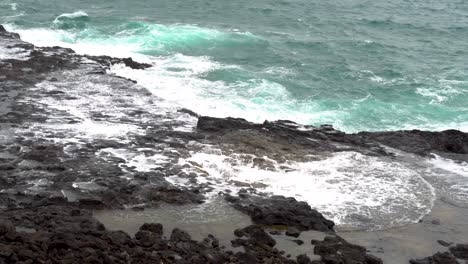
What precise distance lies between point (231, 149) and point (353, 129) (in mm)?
8637

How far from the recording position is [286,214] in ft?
52.1

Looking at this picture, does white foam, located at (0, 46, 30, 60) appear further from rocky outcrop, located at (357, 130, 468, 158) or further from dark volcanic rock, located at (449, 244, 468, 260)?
dark volcanic rock, located at (449, 244, 468, 260)

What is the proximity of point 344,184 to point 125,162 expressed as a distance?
7160 millimetres

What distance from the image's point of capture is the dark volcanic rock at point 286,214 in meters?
15.7

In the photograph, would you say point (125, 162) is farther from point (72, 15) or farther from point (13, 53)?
point (72, 15)

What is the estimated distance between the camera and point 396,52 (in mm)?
40500

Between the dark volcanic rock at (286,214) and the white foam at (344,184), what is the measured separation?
73 cm

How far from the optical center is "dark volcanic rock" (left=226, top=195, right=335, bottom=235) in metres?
15.7

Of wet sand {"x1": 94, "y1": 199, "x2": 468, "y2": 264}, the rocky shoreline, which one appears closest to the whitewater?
the rocky shoreline

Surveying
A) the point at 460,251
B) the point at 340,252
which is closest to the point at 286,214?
the point at 340,252

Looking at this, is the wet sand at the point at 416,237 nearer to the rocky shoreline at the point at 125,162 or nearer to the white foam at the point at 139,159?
the rocky shoreline at the point at 125,162

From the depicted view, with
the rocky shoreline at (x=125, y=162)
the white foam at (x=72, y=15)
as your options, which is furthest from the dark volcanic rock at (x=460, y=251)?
the white foam at (x=72, y=15)

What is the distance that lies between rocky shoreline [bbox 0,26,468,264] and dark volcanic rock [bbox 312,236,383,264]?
0.09 ft

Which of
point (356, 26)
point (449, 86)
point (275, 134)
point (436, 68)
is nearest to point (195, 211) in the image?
point (275, 134)
